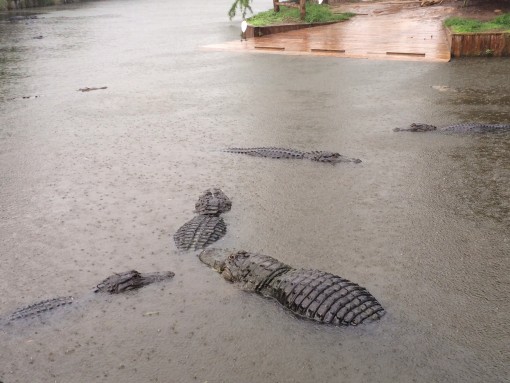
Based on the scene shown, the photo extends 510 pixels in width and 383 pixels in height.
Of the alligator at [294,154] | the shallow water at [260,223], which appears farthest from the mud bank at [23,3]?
the alligator at [294,154]

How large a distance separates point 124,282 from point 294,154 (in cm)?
347

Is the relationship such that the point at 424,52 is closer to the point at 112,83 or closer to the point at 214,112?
the point at 214,112

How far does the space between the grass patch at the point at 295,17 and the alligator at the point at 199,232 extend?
593 inches

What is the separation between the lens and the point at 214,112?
32.1 ft

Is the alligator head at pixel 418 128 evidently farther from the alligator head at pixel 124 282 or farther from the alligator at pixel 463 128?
the alligator head at pixel 124 282

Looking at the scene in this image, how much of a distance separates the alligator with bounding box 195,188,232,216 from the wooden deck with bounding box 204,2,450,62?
9283 mm

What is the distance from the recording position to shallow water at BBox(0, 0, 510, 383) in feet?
11.9

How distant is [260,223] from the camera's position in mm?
5441

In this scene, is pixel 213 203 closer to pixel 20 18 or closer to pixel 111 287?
pixel 111 287

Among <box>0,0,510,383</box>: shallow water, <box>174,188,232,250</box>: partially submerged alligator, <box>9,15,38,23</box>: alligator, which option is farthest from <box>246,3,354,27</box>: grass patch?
<box>9,15,38,23</box>: alligator

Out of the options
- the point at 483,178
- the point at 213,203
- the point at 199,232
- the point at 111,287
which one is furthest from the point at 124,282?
the point at 483,178

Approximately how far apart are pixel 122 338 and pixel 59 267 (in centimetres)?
132

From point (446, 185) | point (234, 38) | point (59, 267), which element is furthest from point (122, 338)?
point (234, 38)

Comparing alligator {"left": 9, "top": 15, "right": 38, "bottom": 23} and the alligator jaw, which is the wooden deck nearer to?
the alligator jaw
